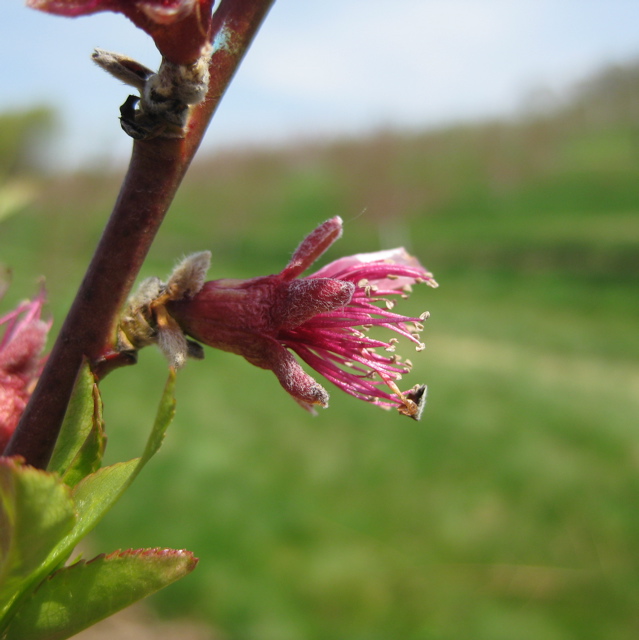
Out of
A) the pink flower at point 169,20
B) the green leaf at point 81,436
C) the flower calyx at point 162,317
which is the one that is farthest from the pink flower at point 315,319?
the pink flower at point 169,20

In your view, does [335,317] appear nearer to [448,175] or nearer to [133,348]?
[133,348]

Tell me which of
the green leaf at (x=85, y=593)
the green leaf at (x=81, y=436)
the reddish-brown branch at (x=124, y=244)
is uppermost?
the reddish-brown branch at (x=124, y=244)

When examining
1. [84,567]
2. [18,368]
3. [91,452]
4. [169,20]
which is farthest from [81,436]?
[169,20]

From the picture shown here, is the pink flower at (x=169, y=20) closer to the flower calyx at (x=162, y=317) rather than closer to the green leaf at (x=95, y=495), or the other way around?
the flower calyx at (x=162, y=317)

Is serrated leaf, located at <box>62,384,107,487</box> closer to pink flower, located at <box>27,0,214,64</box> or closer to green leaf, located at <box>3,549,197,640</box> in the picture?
green leaf, located at <box>3,549,197,640</box>

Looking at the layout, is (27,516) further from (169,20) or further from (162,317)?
(169,20)

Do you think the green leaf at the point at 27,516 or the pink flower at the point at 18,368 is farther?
the pink flower at the point at 18,368
